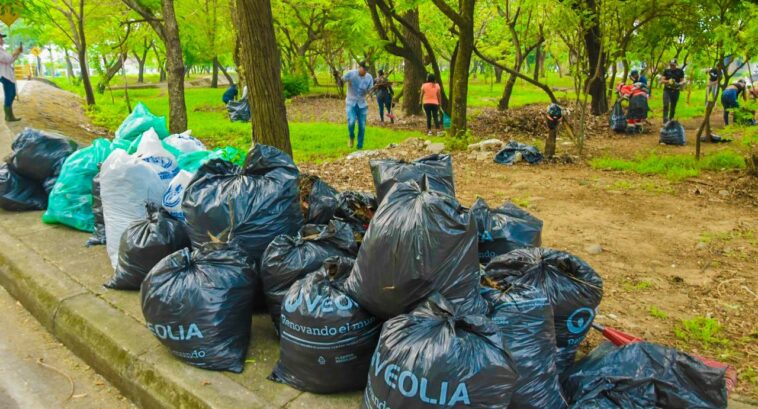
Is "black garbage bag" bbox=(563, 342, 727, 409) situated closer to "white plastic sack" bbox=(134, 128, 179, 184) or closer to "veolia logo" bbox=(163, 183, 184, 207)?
"veolia logo" bbox=(163, 183, 184, 207)

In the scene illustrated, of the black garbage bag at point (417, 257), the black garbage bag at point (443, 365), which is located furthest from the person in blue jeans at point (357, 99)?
the black garbage bag at point (443, 365)

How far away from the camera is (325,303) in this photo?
7.51 feet

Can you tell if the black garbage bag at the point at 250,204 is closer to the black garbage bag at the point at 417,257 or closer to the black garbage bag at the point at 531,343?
the black garbage bag at the point at 417,257

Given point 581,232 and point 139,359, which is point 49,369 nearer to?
point 139,359

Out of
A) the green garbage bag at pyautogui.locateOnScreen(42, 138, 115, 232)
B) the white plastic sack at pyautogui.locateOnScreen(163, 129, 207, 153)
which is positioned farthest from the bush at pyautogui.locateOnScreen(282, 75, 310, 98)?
the green garbage bag at pyautogui.locateOnScreen(42, 138, 115, 232)

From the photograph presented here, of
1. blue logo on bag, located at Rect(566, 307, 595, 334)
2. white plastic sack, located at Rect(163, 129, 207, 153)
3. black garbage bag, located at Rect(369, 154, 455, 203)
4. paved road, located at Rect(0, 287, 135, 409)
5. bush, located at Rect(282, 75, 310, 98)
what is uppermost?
bush, located at Rect(282, 75, 310, 98)

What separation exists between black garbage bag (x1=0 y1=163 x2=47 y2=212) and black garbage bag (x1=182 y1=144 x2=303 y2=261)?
3.00 metres

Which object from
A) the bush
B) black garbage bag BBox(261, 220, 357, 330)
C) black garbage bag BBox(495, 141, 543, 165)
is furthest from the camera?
the bush

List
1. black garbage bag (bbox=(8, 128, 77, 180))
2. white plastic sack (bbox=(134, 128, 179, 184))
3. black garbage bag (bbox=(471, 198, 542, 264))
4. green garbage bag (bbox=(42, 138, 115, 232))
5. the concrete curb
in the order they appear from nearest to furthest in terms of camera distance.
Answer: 1. the concrete curb
2. black garbage bag (bbox=(471, 198, 542, 264))
3. white plastic sack (bbox=(134, 128, 179, 184))
4. green garbage bag (bbox=(42, 138, 115, 232))
5. black garbage bag (bbox=(8, 128, 77, 180))

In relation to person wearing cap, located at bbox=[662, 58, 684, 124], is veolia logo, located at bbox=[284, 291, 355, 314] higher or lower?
lower

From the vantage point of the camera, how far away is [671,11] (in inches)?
386

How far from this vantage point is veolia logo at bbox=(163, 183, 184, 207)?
3.61 meters

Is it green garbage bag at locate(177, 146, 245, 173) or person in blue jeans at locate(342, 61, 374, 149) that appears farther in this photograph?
person in blue jeans at locate(342, 61, 374, 149)

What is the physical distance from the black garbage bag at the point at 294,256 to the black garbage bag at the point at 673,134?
9.64m
